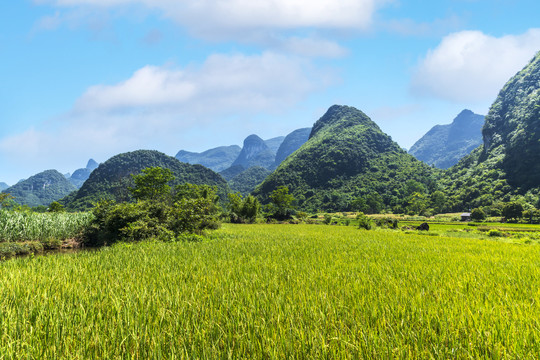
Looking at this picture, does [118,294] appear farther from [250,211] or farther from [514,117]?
[514,117]

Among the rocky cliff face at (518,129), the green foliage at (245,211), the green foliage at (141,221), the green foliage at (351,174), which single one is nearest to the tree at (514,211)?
the green foliage at (351,174)

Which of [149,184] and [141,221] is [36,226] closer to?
[141,221]

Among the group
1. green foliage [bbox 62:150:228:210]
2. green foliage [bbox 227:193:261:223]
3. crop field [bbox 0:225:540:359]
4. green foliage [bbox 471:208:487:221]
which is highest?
green foliage [bbox 62:150:228:210]

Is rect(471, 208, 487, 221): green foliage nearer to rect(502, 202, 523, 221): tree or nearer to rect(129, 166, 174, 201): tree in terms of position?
rect(502, 202, 523, 221): tree

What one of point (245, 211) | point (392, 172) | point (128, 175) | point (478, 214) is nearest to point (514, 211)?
point (478, 214)

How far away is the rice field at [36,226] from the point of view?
14.8 metres

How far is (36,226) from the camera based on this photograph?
52.4 ft

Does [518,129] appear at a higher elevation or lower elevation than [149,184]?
higher

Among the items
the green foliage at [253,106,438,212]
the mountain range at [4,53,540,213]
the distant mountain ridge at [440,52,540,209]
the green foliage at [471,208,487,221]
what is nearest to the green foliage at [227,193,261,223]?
the green foliage at [471,208,487,221]

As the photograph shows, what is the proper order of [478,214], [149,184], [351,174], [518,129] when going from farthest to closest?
[351,174], [518,129], [478,214], [149,184]

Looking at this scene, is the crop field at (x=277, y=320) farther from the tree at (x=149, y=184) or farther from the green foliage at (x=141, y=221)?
the tree at (x=149, y=184)

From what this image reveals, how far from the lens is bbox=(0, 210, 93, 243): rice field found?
584 inches

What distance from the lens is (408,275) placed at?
16.7ft

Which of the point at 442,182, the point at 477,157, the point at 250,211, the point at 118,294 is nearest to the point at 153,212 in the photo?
the point at 118,294
